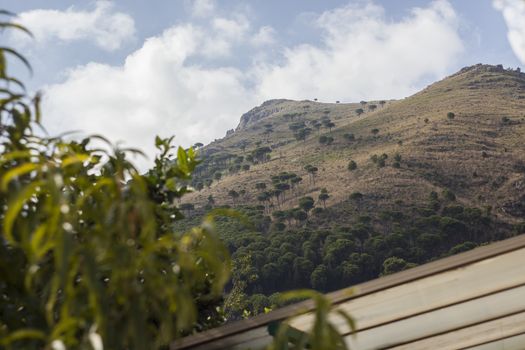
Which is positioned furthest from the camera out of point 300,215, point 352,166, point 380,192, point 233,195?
point 233,195

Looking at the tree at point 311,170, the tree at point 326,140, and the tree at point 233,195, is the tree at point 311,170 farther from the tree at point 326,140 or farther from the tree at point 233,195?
the tree at point 326,140

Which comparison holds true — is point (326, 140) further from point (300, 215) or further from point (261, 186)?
point (300, 215)

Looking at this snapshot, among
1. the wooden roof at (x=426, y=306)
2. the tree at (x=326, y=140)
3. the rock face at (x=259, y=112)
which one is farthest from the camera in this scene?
the rock face at (x=259, y=112)

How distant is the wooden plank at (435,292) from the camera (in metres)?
1.70

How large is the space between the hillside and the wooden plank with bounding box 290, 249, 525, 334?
59896 mm

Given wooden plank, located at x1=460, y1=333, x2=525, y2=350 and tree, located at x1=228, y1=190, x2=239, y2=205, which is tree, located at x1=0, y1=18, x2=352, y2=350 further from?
tree, located at x1=228, y1=190, x2=239, y2=205

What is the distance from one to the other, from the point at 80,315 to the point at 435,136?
7404cm

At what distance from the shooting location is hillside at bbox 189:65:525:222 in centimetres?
6284

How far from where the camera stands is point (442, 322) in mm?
1781

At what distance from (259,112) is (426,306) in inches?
6305

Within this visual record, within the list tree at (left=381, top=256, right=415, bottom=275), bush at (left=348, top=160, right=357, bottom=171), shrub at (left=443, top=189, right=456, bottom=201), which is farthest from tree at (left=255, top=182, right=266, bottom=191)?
tree at (left=381, top=256, right=415, bottom=275)

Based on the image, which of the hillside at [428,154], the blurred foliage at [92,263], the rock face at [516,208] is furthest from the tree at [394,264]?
the blurred foliage at [92,263]

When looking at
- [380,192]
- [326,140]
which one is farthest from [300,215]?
[326,140]

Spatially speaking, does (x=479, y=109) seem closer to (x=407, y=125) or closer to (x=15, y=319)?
(x=407, y=125)
